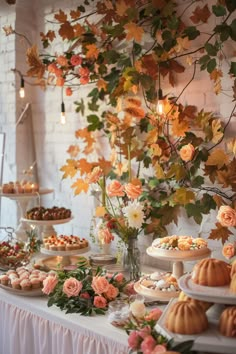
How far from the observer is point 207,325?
141cm

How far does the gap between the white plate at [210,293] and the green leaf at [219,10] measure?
1.21m

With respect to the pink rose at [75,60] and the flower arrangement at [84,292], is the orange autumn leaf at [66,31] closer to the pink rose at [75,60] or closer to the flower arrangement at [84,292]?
the pink rose at [75,60]

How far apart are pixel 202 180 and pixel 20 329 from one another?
1.04 m

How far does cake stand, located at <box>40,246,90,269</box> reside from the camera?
2439 mm

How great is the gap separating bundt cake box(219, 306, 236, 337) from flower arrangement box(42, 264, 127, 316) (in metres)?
0.60

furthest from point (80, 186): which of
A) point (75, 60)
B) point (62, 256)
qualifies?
point (75, 60)

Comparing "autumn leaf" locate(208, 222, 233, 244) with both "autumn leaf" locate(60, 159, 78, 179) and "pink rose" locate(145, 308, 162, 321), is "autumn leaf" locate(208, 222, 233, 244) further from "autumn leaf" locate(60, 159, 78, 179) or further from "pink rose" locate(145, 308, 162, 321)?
"autumn leaf" locate(60, 159, 78, 179)

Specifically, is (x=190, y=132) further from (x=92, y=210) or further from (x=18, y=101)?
(x=18, y=101)

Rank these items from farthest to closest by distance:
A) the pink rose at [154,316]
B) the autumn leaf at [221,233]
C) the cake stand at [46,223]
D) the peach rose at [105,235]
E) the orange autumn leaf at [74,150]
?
the orange autumn leaf at [74,150]
the cake stand at [46,223]
the peach rose at [105,235]
the autumn leaf at [221,233]
the pink rose at [154,316]

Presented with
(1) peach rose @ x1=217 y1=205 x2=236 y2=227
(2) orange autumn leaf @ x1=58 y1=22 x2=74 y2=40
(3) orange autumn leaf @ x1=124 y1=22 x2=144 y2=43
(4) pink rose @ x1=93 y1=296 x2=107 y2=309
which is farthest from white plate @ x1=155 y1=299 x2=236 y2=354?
(2) orange autumn leaf @ x1=58 y1=22 x2=74 y2=40

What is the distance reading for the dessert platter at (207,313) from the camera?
134 centimetres

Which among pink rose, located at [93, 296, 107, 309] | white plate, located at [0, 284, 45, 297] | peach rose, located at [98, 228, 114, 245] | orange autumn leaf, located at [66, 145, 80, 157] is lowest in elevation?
white plate, located at [0, 284, 45, 297]

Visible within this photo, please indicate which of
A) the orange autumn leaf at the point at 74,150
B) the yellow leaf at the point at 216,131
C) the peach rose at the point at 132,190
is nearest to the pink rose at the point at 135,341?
the peach rose at the point at 132,190

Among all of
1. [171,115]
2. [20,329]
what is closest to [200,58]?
[171,115]
